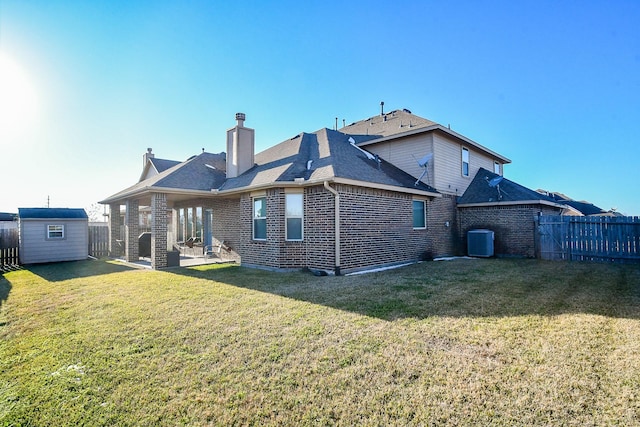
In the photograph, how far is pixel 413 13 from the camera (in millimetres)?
10797

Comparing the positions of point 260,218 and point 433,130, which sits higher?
point 433,130

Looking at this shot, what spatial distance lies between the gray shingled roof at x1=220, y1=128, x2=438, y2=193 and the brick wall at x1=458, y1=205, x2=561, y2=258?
315 cm

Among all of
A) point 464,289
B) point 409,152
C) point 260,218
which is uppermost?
point 409,152

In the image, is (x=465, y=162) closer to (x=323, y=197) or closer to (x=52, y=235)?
(x=323, y=197)

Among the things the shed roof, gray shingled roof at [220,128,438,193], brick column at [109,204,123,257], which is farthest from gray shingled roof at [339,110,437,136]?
the shed roof

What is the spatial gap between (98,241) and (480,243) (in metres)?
18.9

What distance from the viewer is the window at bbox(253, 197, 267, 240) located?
34.4 feet

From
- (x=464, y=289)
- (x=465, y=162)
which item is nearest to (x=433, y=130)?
(x=465, y=162)

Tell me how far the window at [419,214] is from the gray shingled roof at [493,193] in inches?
116

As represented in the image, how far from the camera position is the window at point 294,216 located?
9828 mm

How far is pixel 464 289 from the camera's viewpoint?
6.84 metres

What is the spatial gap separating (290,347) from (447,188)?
39.8 feet

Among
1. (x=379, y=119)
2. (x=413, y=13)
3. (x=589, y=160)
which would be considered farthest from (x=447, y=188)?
(x=589, y=160)

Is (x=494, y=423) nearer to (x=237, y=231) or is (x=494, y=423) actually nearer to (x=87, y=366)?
(x=87, y=366)
